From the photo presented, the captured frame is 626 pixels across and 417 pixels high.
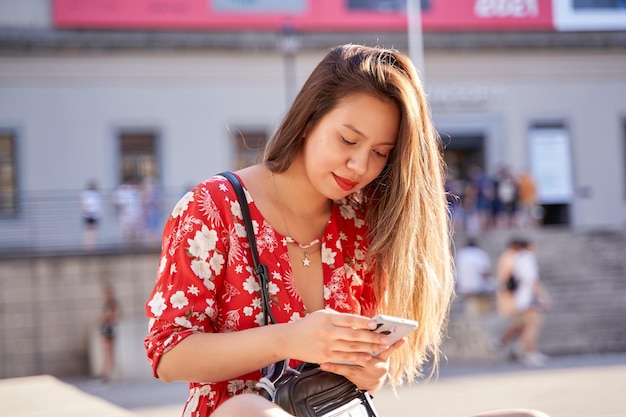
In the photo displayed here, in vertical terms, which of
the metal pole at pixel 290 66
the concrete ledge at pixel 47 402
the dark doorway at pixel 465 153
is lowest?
the concrete ledge at pixel 47 402

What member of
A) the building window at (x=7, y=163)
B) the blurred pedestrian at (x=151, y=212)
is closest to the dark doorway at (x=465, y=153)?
the blurred pedestrian at (x=151, y=212)

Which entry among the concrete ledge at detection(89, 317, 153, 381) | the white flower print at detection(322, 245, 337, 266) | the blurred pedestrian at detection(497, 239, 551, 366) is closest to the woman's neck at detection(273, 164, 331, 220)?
the white flower print at detection(322, 245, 337, 266)

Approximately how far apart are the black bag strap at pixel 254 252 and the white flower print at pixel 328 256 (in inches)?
11.5

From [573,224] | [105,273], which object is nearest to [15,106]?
[105,273]

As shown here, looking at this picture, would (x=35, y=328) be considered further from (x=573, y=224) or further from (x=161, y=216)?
(x=573, y=224)

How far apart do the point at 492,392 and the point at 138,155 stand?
15.7 metres

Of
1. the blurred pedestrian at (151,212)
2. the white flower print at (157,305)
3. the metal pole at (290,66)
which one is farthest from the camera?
the metal pole at (290,66)

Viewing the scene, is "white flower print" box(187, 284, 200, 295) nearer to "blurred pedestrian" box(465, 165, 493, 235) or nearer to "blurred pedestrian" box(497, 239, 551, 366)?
"blurred pedestrian" box(497, 239, 551, 366)

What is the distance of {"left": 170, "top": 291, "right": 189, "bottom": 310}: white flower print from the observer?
2795 mm

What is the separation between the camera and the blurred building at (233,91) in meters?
23.3

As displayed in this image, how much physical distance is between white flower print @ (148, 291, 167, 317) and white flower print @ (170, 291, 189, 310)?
27mm

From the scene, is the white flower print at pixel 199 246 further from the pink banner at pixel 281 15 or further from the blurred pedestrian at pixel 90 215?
the pink banner at pixel 281 15

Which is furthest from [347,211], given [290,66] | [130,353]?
[290,66]

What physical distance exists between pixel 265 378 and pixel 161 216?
724 inches
